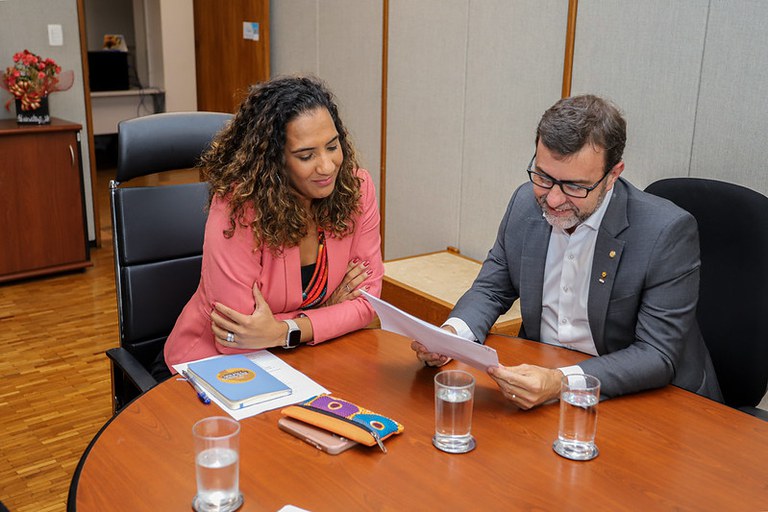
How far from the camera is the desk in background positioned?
757cm

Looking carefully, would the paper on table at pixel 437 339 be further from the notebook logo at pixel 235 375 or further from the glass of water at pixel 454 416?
the notebook logo at pixel 235 375

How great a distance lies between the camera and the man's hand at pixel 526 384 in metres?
1.58

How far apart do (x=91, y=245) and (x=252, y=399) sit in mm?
4149

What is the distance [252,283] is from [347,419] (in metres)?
0.58

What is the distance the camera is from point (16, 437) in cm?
294

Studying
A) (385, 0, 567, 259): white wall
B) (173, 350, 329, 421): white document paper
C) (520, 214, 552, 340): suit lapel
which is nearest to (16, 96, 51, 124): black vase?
(385, 0, 567, 259): white wall

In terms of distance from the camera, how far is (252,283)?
1952 millimetres

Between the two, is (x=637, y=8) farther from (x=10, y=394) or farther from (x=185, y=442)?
(x=10, y=394)

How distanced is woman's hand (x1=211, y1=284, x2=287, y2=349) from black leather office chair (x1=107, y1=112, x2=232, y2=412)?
40 centimetres

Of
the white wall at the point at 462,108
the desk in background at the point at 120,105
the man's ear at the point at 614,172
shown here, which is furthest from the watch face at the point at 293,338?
the desk in background at the point at 120,105

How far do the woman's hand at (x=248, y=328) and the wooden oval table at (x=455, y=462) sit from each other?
191 mm

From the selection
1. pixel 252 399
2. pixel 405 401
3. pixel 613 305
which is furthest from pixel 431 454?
pixel 613 305

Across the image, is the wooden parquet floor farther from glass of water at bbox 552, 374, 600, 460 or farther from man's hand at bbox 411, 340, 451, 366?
glass of water at bbox 552, 374, 600, 460

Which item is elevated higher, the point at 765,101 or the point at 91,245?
the point at 765,101
